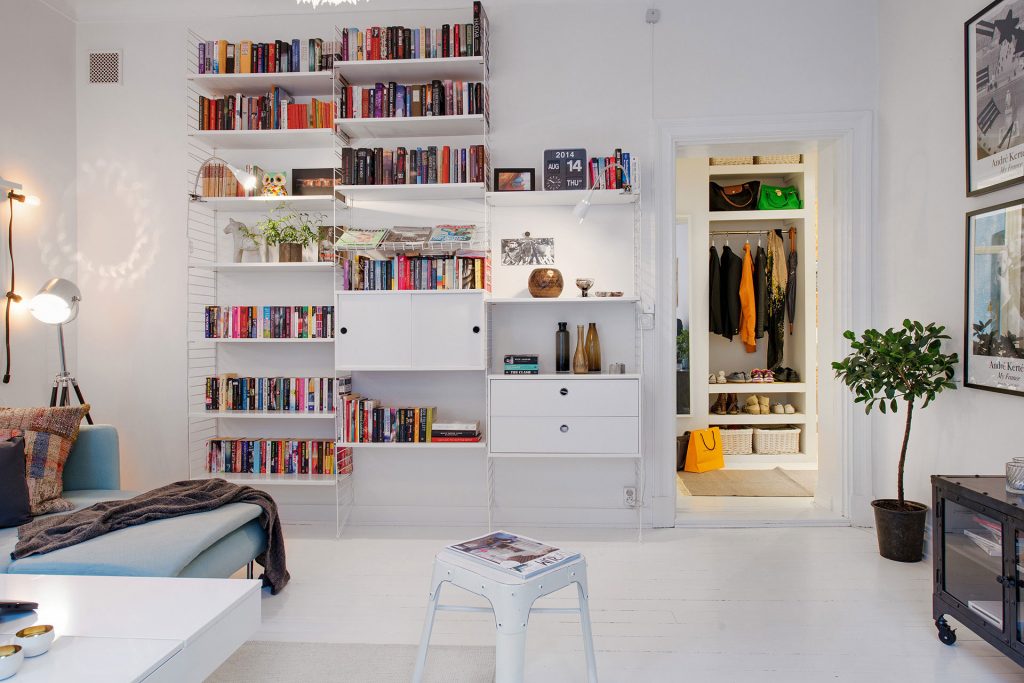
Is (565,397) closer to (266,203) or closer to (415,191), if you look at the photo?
(415,191)

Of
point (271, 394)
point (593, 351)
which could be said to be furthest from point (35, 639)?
point (593, 351)

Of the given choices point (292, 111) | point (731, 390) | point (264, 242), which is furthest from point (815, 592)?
point (292, 111)

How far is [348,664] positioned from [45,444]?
167 cm

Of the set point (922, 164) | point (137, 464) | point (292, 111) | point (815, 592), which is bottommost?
point (815, 592)

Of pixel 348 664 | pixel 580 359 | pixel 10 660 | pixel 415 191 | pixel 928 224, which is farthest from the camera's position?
pixel 415 191

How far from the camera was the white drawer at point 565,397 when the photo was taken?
345 centimetres

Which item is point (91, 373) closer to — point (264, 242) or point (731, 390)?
point (264, 242)

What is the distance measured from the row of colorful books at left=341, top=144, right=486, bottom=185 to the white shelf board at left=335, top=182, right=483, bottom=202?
0.04 metres

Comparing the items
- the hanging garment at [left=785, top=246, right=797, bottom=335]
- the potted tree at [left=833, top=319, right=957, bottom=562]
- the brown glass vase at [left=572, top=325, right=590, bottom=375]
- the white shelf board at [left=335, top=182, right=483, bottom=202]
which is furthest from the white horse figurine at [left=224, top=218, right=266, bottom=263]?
the hanging garment at [left=785, top=246, right=797, bottom=335]

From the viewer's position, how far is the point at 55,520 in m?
2.48

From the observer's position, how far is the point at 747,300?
219 inches

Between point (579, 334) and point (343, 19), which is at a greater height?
point (343, 19)

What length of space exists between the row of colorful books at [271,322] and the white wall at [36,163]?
0.97 metres

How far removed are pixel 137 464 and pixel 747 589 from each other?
11.8 feet
